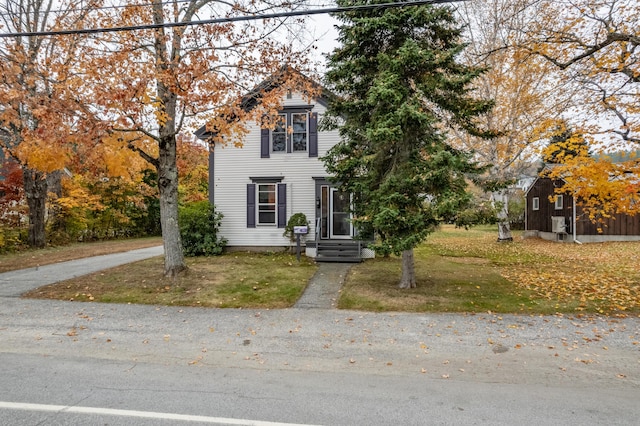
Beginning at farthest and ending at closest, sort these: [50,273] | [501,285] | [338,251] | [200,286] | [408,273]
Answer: [338,251], [50,273], [501,285], [200,286], [408,273]

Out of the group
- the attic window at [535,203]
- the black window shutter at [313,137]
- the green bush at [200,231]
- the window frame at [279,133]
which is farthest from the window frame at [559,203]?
the green bush at [200,231]

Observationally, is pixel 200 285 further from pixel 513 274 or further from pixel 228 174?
pixel 513 274

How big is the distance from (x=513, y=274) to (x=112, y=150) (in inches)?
466

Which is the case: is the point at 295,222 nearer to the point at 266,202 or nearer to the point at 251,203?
the point at 266,202

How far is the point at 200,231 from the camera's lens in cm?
1442

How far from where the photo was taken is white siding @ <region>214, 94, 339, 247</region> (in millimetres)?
14445

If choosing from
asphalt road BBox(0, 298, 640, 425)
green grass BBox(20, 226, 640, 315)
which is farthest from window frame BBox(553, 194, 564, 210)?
asphalt road BBox(0, 298, 640, 425)

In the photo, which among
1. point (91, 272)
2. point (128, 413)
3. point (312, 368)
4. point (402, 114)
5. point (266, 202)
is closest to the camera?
point (128, 413)

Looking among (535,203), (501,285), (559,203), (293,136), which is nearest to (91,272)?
(293,136)

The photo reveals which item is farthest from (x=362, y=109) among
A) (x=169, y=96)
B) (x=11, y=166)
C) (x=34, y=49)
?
(x=11, y=166)

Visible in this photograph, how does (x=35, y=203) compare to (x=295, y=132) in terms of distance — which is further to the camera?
(x=35, y=203)

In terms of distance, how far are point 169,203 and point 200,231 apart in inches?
203

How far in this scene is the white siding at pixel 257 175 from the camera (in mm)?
14445

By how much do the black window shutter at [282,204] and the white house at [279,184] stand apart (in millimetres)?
40
